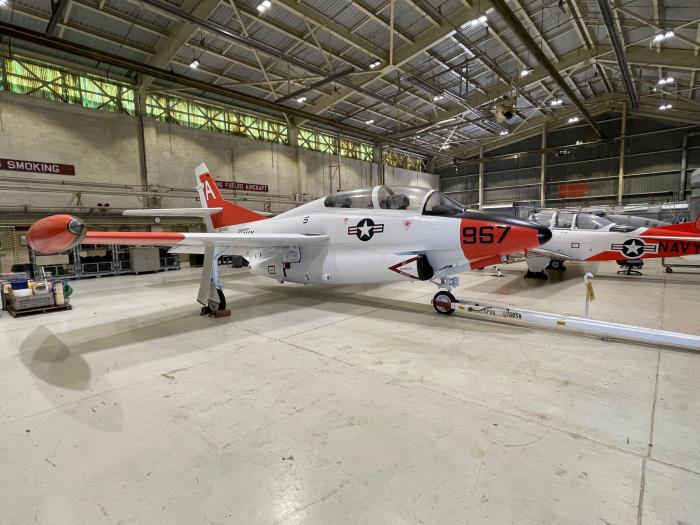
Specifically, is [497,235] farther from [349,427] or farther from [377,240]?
[349,427]

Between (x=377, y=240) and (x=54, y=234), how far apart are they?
4.82m

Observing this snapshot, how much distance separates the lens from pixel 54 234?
11.4ft

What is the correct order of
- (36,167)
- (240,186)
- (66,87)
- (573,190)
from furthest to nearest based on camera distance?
(573,190), (240,186), (66,87), (36,167)

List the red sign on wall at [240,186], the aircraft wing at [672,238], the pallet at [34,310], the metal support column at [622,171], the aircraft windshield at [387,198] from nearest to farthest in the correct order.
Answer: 1. the aircraft windshield at [387,198]
2. the pallet at [34,310]
3. the aircraft wing at [672,238]
4. the red sign on wall at [240,186]
5. the metal support column at [622,171]

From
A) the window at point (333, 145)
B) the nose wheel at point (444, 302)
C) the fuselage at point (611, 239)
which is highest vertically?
the window at point (333, 145)

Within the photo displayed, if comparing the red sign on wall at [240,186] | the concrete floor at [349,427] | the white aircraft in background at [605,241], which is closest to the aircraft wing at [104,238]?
the concrete floor at [349,427]

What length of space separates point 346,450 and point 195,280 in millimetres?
11832

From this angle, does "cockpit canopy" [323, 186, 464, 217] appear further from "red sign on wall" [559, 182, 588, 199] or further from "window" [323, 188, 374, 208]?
"red sign on wall" [559, 182, 588, 199]

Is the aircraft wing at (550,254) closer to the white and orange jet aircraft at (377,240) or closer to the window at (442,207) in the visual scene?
the white and orange jet aircraft at (377,240)

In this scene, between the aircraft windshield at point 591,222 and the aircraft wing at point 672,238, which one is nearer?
the aircraft wing at point 672,238

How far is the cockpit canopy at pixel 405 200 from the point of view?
19.6 feet

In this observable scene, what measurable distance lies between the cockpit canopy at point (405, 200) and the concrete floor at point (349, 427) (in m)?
2.23

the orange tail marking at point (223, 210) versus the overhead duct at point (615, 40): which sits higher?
the overhead duct at point (615, 40)

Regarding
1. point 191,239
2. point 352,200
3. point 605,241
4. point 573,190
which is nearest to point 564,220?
point 605,241
